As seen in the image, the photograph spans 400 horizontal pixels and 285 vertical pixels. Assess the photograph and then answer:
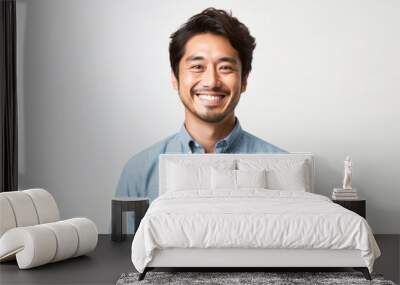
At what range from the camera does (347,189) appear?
743 cm

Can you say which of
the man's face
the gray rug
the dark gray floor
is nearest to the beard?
the man's face

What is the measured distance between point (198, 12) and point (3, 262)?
11.0 ft

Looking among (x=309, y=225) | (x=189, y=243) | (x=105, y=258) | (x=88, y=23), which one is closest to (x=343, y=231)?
(x=309, y=225)

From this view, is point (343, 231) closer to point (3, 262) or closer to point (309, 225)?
point (309, 225)

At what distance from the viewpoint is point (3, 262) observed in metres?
5.95

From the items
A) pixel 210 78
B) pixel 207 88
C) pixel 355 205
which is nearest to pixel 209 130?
pixel 207 88

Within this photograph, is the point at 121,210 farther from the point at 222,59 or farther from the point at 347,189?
the point at 347,189

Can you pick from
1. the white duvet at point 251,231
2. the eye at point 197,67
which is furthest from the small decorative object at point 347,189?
the white duvet at point 251,231

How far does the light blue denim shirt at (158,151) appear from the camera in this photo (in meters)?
7.59

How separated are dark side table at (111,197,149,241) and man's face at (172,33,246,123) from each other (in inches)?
45.4

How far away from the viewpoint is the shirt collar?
757 cm

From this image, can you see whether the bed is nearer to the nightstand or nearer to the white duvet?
the white duvet

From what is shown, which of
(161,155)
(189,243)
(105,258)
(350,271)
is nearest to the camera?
(189,243)

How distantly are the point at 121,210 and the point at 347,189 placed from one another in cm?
234
